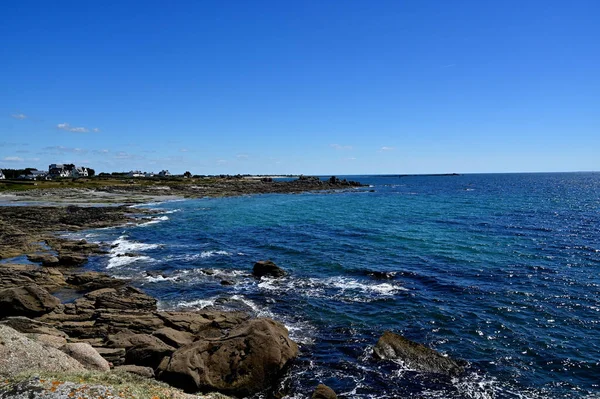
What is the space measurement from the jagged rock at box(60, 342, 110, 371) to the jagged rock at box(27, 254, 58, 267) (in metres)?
25.4

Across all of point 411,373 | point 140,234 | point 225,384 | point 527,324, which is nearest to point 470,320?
point 527,324

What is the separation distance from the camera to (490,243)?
4581cm

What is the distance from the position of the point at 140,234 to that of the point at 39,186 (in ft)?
328

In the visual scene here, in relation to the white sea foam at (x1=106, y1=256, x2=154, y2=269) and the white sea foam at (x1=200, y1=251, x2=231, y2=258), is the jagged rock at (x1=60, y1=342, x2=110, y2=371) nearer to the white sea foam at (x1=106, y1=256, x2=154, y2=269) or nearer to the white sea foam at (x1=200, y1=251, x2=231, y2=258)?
the white sea foam at (x1=106, y1=256, x2=154, y2=269)

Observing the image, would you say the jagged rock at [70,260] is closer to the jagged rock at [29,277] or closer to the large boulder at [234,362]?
the jagged rock at [29,277]

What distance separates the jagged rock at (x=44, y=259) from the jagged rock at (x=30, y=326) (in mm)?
17823

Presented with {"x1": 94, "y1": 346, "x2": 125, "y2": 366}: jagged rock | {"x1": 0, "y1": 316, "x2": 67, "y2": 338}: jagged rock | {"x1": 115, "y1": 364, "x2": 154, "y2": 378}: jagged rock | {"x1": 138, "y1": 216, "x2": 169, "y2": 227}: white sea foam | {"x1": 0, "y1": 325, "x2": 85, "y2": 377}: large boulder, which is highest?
{"x1": 0, "y1": 325, "x2": 85, "y2": 377}: large boulder

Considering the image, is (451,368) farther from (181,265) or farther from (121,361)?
(181,265)

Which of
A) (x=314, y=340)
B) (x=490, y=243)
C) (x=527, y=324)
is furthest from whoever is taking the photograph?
(x=490, y=243)

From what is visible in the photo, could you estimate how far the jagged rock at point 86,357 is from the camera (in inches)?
591

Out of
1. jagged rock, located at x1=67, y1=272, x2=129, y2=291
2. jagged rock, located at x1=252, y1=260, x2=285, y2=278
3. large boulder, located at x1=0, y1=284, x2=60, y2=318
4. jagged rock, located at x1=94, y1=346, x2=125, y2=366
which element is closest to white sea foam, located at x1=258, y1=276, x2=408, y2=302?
jagged rock, located at x1=252, y1=260, x2=285, y2=278

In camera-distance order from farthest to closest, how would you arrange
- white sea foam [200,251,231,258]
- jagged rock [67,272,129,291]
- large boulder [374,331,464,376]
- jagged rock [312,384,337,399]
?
white sea foam [200,251,231,258] → jagged rock [67,272,129,291] → large boulder [374,331,464,376] → jagged rock [312,384,337,399]

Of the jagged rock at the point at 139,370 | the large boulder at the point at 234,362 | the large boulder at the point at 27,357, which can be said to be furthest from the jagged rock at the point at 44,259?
the large boulder at the point at 234,362

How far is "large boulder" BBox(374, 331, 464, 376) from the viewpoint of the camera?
715 inches
